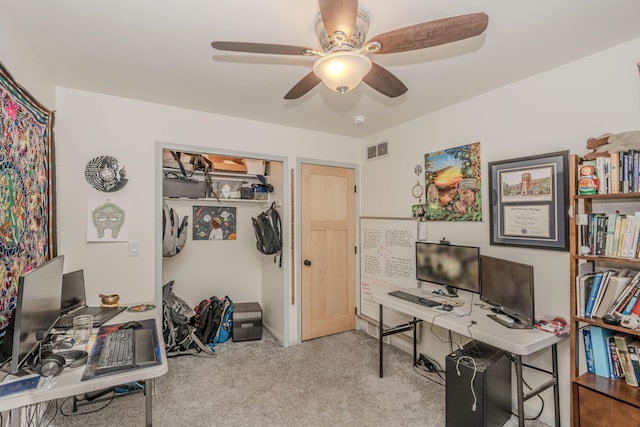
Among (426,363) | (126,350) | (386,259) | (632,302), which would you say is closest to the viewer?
(126,350)

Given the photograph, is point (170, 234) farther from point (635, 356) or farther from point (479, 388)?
point (635, 356)

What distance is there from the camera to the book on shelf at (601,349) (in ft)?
5.90

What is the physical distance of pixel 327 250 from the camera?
3.74 m

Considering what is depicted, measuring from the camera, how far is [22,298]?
1.23 m

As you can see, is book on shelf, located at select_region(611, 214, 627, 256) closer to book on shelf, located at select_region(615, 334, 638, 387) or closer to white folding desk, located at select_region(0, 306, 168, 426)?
book on shelf, located at select_region(615, 334, 638, 387)

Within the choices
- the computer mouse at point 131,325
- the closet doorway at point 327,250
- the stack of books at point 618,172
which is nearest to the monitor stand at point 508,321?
the stack of books at point 618,172

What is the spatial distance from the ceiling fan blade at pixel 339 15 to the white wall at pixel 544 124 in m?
1.66

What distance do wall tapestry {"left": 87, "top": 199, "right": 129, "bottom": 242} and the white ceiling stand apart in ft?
2.99

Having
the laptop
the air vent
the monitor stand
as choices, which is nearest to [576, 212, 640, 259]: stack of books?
the monitor stand

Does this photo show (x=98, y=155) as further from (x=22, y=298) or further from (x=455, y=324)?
(x=455, y=324)

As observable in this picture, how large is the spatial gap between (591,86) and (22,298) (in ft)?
10.2

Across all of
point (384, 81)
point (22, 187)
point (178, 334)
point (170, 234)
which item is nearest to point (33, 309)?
point (22, 187)

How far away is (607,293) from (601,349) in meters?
0.33

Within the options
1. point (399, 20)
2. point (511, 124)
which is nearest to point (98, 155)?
point (399, 20)
